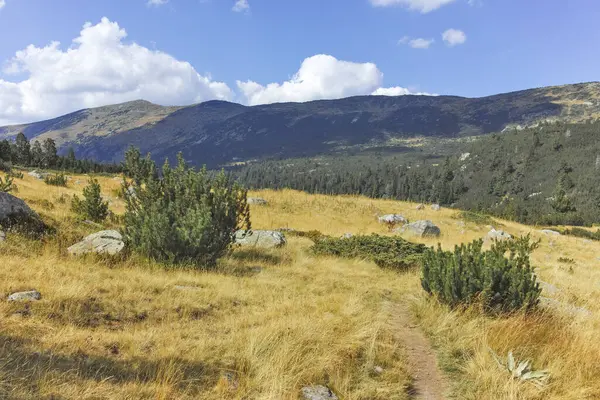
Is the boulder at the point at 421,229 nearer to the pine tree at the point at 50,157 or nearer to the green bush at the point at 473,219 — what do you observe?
the green bush at the point at 473,219

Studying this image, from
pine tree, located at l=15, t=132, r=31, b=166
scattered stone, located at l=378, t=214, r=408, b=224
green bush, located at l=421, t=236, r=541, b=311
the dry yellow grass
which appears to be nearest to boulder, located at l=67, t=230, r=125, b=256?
the dry yellow grass

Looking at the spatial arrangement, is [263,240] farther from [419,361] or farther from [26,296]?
[419,361]

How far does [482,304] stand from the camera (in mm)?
7070

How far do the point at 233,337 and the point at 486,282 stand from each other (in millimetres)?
5037

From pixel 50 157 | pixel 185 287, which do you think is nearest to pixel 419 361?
pixel 185 287

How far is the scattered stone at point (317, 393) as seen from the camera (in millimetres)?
4215

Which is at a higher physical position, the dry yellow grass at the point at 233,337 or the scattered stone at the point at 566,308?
the dry yellow grass at the point at 233,337

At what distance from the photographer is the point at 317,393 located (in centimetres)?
429

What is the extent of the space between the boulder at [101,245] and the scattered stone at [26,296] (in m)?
3.20

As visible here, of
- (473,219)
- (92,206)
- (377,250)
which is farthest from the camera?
(473,219)

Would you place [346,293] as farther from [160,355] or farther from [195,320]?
[160,355]

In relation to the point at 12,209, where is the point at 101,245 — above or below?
below

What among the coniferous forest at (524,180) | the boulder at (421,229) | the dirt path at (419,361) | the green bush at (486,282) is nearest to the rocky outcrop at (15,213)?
the dirt path at (419,361)

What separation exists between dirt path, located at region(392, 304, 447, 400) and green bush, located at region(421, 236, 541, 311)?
1.01 metres
